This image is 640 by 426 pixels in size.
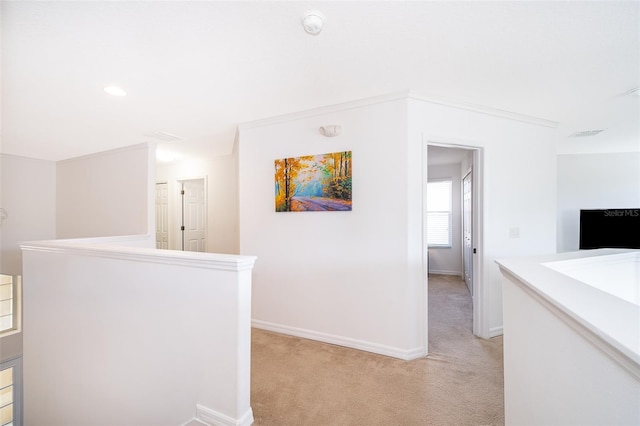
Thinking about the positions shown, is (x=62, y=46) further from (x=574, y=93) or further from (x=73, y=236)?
(x=73, y=236)

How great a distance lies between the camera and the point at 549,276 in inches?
49.3

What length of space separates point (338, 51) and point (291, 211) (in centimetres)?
159

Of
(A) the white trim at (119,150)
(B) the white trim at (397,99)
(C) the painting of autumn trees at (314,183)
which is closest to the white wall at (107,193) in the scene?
(A) the white trim at (119,150)

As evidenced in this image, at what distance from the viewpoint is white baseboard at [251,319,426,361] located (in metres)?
2.47

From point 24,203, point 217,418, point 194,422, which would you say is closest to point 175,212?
point 24,203

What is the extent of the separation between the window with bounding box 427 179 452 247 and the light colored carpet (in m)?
3.21

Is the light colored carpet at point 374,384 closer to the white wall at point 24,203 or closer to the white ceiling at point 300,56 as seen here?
the white ceiling at point 300,56

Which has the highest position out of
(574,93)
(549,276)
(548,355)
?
(574,93)

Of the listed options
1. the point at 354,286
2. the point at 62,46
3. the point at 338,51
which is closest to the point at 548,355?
the point at 354,286

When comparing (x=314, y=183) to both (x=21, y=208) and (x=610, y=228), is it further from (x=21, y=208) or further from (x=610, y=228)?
(x=21, y=208)

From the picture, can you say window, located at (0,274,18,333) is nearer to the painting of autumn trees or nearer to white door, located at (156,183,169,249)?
white door, located at (156,183,169,249)

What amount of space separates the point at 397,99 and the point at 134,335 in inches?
109

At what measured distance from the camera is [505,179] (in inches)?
115

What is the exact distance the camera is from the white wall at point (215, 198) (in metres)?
5.13
